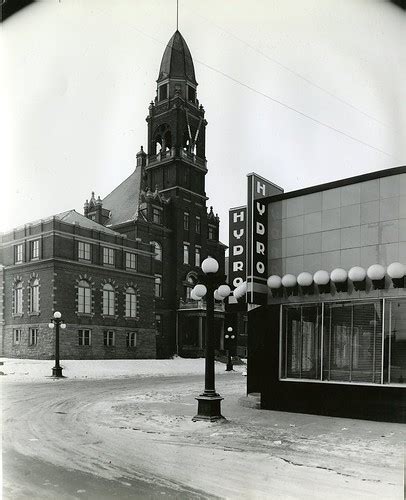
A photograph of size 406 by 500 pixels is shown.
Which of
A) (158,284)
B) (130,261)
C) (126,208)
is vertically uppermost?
(126,208)

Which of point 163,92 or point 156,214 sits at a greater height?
point 163,92

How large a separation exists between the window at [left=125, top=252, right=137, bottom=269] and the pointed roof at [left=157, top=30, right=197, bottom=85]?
27183mm

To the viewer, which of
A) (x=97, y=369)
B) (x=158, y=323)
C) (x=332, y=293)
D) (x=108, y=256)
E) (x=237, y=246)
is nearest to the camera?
(x=332, y=293)

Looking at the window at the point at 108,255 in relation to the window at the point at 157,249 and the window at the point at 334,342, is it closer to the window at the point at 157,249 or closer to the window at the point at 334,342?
the window at the point at 157,249

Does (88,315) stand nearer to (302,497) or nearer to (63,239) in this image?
(63,239)

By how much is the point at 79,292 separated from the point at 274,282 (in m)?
24.2

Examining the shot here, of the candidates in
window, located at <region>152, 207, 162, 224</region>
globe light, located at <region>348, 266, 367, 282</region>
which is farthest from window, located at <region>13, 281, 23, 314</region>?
globe light, located at <region>348, 266, 367, 282</region>

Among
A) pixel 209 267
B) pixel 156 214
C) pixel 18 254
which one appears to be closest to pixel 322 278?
pixel 209 267

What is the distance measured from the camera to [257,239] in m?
11.8

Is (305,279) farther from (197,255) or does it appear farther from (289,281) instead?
(197,255)

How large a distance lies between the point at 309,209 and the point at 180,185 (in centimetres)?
603

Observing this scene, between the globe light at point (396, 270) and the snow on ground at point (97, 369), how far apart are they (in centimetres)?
1619

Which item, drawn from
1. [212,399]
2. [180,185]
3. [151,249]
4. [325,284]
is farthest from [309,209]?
[151,249]

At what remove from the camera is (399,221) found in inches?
389
